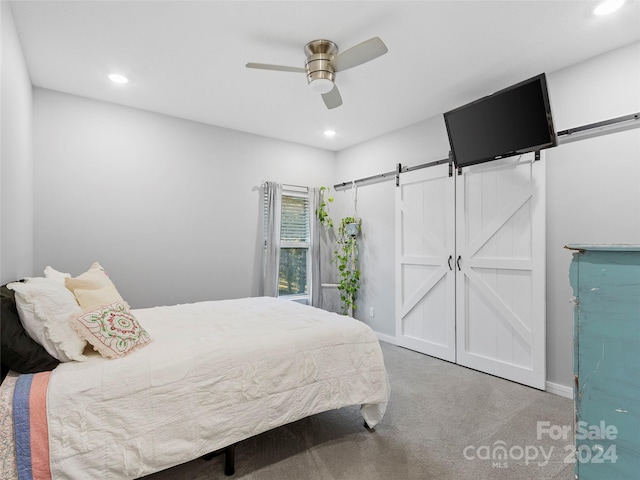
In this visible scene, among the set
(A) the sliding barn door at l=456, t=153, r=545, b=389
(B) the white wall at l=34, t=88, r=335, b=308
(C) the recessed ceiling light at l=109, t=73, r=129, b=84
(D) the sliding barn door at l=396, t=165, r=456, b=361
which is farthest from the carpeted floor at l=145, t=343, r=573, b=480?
(C) the recessed ceiling light at l=109, t=73, r=129, b=84

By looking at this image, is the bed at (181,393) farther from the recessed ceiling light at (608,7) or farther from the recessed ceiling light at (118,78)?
the recessed ceiling light at (608,7)

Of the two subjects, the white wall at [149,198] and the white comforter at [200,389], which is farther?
the white wall at [149,198]

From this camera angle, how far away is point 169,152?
3732mm

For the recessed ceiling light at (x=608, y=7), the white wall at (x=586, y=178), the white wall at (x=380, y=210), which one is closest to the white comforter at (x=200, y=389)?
the white wall at (x=586, y=178)

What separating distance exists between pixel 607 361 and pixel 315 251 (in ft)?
12.9

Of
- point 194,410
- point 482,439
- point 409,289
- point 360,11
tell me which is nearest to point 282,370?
point 194,410

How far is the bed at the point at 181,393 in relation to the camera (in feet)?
4.36

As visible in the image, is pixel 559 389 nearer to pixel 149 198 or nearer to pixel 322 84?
pixel 322 84

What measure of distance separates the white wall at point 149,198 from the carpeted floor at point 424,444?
7.17ft

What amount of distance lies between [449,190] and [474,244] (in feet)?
2.11

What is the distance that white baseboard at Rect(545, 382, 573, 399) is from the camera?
8.95 feet

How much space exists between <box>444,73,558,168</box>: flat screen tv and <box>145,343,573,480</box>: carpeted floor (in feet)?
6.69

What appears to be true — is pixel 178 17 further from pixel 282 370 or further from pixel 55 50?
pixel 282 370

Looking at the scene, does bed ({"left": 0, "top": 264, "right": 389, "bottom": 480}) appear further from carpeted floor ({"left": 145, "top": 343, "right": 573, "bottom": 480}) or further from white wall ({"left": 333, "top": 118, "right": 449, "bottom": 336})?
white wall ({"left": 333, "top": 118, "right": 449, "bottom": 336})
